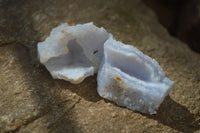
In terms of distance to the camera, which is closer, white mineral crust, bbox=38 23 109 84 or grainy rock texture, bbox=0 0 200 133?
grainy rock texture, bbox=0 0 200 133

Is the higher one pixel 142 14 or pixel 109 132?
pixel 142 14

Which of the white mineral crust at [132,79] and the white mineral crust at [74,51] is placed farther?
the white mineral crust at [74,51]

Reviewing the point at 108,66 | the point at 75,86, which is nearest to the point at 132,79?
the point at 108,66

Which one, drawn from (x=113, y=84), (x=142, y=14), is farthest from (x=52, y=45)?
(x=142, y=14)

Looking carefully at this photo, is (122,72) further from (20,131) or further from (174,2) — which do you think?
(174,2)
